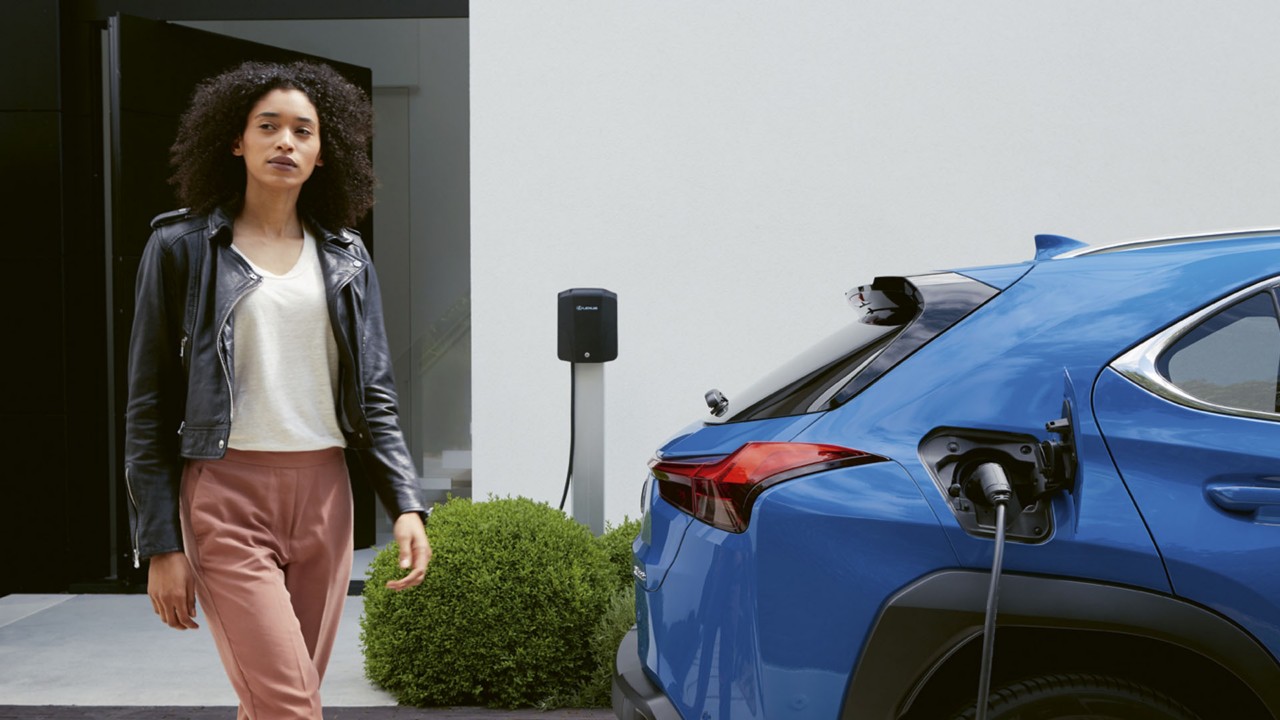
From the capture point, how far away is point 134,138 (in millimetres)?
6551

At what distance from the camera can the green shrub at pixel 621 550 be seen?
4.81m

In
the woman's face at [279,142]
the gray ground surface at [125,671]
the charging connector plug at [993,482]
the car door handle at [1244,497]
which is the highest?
the woman's face at [279,142]

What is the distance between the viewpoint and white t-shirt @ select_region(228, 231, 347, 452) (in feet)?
7.99

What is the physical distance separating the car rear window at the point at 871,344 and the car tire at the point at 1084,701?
614 mm

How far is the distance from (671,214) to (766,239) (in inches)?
19.4

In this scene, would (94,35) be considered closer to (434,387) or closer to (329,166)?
(434,387)

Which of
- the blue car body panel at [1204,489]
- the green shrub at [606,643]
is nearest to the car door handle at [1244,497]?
the blue car body panel at [1204,489]

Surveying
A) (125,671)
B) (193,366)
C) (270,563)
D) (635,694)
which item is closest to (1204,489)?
(635,694)

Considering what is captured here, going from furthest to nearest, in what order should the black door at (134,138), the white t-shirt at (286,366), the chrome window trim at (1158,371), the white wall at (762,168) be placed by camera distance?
1. the black door at (134,138)
2. the white wall at (762,168)
3. the white t-shirt at (286,366)
4. the chrome window trim at (1158,371)

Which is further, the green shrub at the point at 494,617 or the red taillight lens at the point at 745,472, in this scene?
the green shrub at the point at 494,617

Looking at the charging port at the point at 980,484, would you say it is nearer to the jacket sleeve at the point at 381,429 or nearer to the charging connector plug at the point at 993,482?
the charging connector plug at the point at 993,482

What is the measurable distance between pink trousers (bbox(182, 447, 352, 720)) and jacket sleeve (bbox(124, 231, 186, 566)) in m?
0.06

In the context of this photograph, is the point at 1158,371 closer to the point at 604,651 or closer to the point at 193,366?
the point at 193,366

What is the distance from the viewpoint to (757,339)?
607cm
